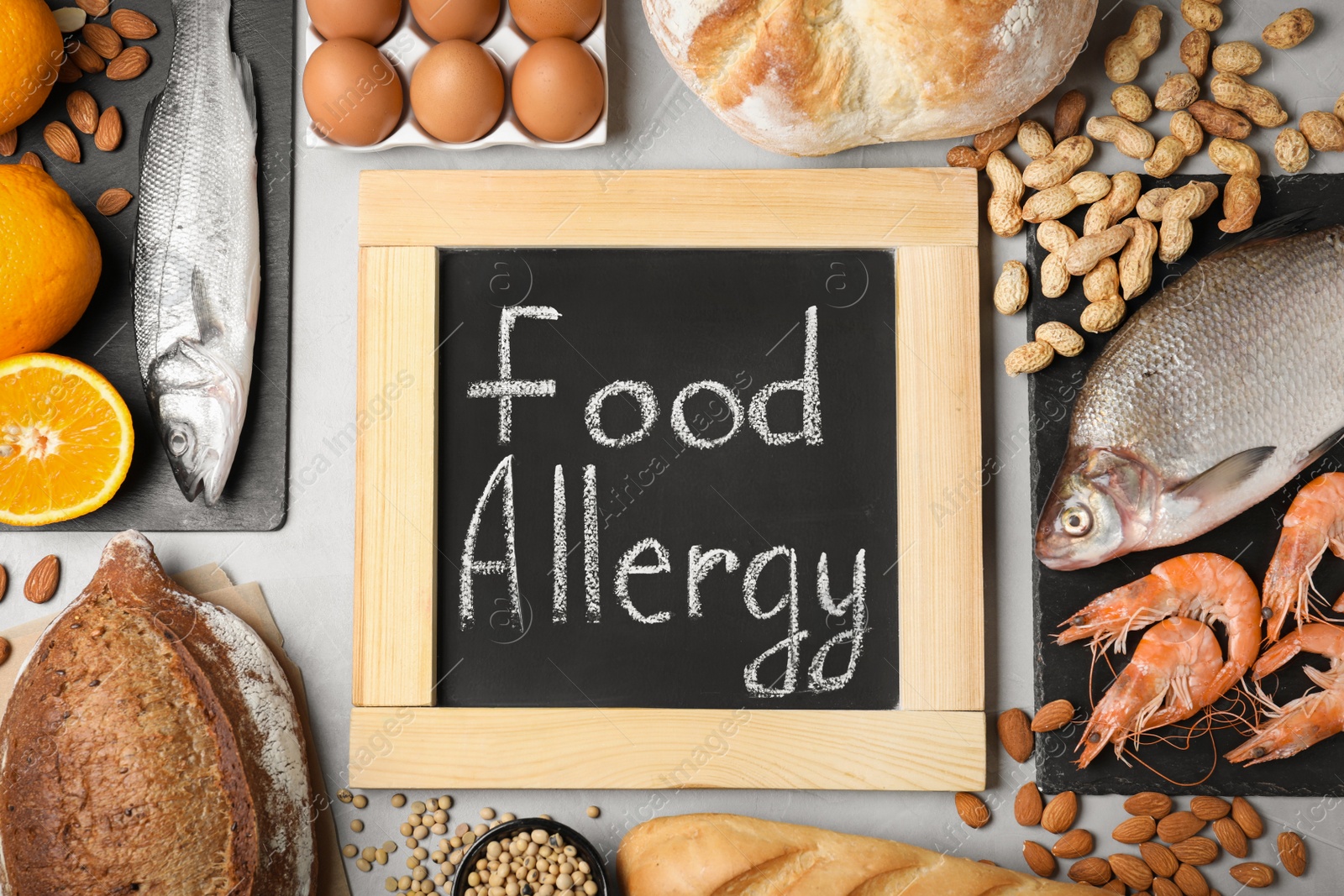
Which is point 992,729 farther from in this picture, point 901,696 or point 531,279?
point 531,279

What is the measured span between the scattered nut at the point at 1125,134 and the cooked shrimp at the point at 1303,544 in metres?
0.54

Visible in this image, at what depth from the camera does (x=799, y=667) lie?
46.8 inches

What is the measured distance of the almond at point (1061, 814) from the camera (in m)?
1.19

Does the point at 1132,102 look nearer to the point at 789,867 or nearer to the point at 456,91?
the point at 456,91

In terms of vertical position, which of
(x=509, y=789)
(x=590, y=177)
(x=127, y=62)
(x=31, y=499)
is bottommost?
(x=509, y=789)

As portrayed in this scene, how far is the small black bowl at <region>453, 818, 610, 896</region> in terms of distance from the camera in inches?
42.8

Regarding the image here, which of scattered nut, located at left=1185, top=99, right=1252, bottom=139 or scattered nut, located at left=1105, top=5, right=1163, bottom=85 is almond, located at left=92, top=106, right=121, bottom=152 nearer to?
scattered nut, located at left=1105, top=5, right=1163, bottom=85

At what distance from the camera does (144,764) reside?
1.03 m

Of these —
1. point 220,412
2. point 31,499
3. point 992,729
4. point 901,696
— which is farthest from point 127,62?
point 992,729

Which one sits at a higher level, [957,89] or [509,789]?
[957,89]

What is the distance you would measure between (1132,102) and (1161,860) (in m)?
1.10

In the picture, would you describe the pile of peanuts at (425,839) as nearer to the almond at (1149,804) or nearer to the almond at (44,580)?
the almond at (44,580)

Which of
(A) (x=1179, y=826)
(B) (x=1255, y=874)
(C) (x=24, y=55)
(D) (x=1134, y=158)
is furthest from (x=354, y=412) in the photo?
(B) (x=1255, y=874)

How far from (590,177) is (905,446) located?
0.60 meters
